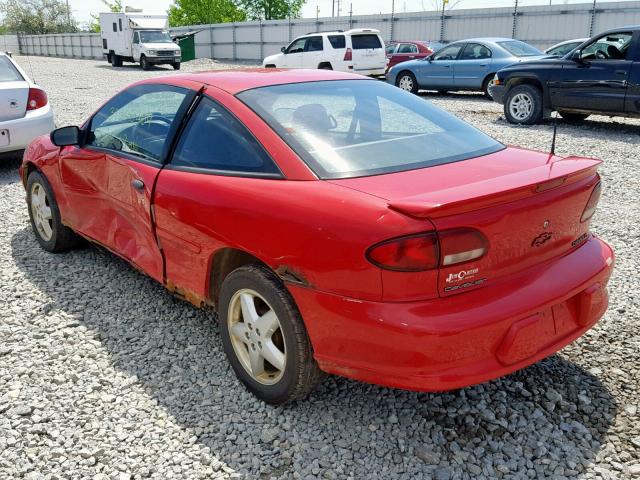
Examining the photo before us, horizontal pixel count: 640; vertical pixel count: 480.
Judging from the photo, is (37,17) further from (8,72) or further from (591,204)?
(591,204)

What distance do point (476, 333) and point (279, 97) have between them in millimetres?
1571

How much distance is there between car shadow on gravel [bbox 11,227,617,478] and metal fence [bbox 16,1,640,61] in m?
24.2

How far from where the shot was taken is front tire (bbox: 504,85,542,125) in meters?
10.9

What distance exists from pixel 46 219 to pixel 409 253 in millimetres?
3592

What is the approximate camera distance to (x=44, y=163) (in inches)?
180

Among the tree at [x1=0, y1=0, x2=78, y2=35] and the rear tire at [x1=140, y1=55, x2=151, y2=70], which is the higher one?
the tree at [x1=0, y1=0, x2=78, y2=35]

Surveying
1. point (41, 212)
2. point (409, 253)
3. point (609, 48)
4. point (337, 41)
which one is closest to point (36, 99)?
point (41, 212)

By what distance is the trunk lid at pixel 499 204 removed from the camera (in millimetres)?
2221

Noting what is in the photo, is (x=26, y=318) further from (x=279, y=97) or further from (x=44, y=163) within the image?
(x=279, y=97)

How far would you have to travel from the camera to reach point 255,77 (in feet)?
10.9

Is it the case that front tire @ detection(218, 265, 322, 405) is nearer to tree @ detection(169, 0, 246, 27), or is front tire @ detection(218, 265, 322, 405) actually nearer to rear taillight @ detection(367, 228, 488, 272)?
rear taillight @ detection(367, 228, 488, 272)

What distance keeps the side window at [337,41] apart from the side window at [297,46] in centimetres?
118

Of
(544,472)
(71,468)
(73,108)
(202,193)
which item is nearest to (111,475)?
(71,468)

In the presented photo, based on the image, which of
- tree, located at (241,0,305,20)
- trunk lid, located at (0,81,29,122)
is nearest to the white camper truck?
trunk lid, located at (0,81,29,122)
